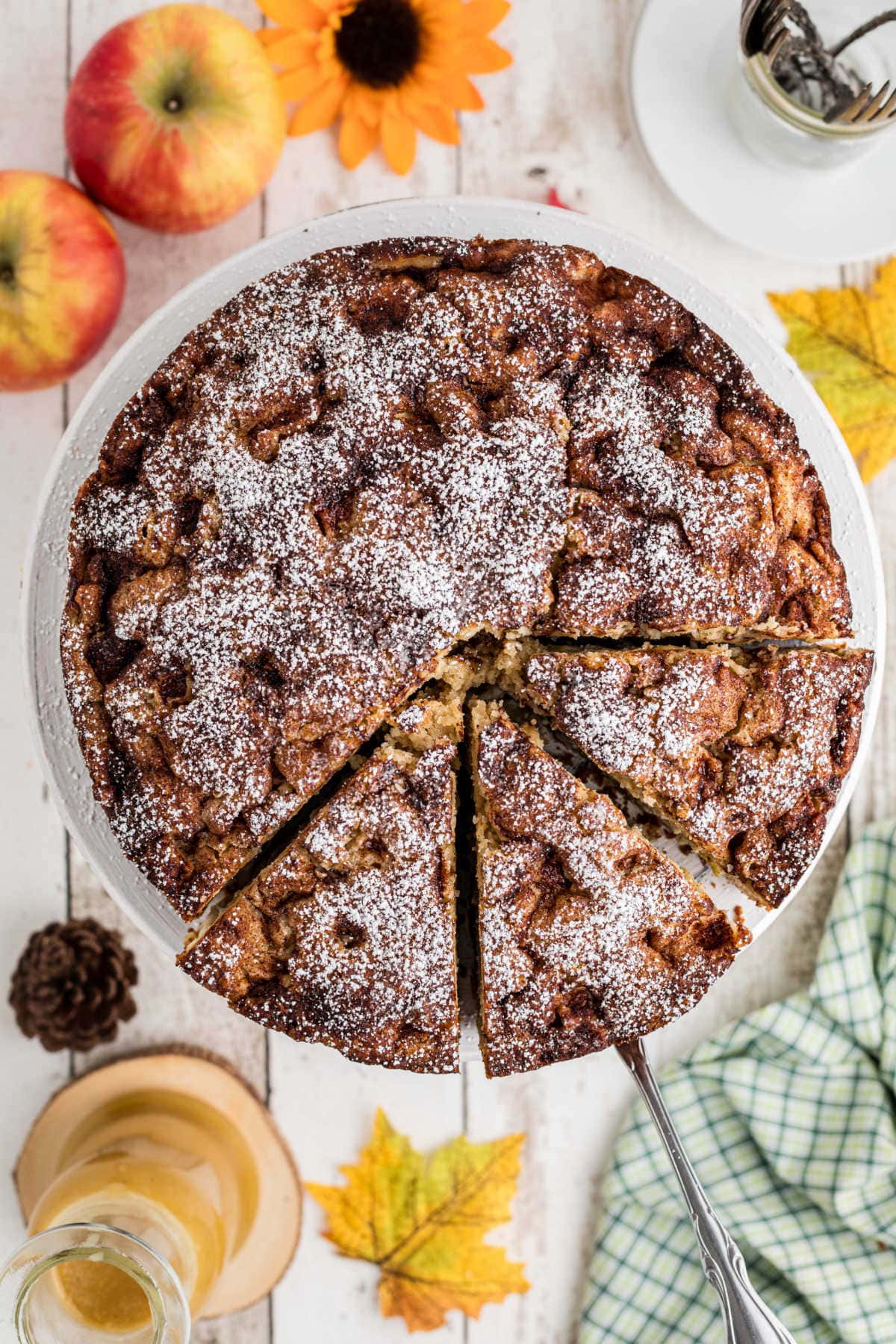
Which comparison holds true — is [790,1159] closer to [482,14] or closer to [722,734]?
[722,734]

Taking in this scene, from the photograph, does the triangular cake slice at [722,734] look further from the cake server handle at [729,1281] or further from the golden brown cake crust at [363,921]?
the cake server handle at [729,1281]

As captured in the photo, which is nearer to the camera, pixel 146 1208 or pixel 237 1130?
pixel 146 1208

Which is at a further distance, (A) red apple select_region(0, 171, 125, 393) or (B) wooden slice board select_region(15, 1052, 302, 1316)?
(B) wooden slice board select_region(15, 1052, 302, 1316)

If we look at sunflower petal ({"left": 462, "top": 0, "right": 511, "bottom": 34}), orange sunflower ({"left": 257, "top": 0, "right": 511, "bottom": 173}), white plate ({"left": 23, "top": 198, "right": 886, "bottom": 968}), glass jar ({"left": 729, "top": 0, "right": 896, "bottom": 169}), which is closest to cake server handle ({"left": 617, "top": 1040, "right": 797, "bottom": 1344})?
white plate ({"left": 23, "top": 198, "right": 886, "bottom": 968})

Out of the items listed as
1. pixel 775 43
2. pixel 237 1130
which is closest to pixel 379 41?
pixel 775 43

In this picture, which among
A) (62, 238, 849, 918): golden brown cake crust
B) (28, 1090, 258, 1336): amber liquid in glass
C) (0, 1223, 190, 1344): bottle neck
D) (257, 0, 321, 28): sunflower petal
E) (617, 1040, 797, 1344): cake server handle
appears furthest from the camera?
(257, 0, 321, 28): sunflower petal

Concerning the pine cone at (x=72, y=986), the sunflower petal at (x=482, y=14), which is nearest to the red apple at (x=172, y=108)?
the sunflower petal at (x=482, y=14)

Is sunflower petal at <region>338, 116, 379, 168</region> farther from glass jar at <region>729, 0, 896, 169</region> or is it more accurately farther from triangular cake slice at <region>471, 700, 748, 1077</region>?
triangular cake slice at <region>471, 700, 748, 1077</region>

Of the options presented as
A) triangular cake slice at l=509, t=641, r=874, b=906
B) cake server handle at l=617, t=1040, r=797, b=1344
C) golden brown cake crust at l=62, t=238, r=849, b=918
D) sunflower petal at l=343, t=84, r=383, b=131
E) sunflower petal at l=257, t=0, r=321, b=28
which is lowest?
cake server handle at l=617, t=1040, r=797, b=1344
